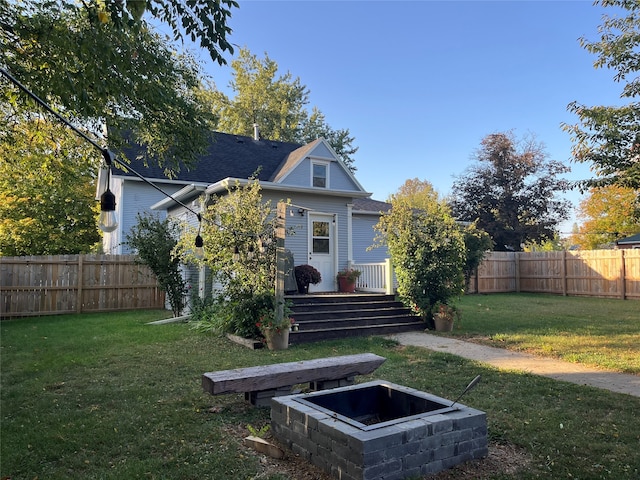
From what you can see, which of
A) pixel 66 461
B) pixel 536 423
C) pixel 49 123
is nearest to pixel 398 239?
pixel 536 423

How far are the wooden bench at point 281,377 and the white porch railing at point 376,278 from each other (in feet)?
20.8

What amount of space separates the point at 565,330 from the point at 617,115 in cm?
468

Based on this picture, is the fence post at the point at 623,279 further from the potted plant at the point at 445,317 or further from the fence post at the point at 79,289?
the fence post at the point at 79,289

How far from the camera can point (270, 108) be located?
95.8 ft

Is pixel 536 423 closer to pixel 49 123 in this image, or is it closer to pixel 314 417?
pixel 314 417

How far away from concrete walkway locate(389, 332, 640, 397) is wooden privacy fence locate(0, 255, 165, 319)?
8449mm

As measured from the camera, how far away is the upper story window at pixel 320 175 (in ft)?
51.2

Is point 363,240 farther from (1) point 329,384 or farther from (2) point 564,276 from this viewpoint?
(1) point 329,384

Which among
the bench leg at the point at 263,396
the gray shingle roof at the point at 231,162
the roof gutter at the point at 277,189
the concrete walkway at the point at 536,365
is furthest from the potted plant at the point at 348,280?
the bench leg at the point at 263,396

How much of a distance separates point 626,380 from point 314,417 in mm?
4445

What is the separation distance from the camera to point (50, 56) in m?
5.18

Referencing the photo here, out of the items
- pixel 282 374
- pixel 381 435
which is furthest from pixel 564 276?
pixel 381 435

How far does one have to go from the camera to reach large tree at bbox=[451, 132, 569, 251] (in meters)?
25.3

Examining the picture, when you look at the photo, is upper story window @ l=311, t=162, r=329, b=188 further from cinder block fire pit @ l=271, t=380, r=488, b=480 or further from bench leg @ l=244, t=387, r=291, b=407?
cinder block fire pit @ l=271, t=380, r=488, b=480
